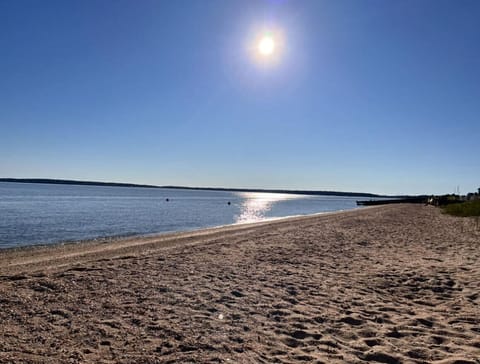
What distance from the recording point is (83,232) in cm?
2336

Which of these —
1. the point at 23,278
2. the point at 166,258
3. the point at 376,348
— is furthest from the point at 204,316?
the point at 166,258

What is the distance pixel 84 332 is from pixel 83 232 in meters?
20.0

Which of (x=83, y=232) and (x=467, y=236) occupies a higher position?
(x=467, y=236)

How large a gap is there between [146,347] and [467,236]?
56.9 feet

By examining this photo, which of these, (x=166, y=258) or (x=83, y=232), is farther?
(x=83, y=232)

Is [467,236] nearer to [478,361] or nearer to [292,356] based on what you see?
[478,361]

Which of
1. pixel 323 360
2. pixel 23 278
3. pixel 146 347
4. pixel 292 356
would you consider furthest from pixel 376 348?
pixel 23 278

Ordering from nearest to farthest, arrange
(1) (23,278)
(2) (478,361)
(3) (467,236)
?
(2) (478,361) → (1) (23,278) → (3) (467,236)

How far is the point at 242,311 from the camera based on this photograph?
6.08m

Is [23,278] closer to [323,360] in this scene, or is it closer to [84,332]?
[84,332]

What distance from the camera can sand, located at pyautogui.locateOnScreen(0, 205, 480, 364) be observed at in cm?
454

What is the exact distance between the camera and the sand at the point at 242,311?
179 inches

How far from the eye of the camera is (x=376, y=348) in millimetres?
4746

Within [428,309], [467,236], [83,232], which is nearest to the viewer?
[428,309]
